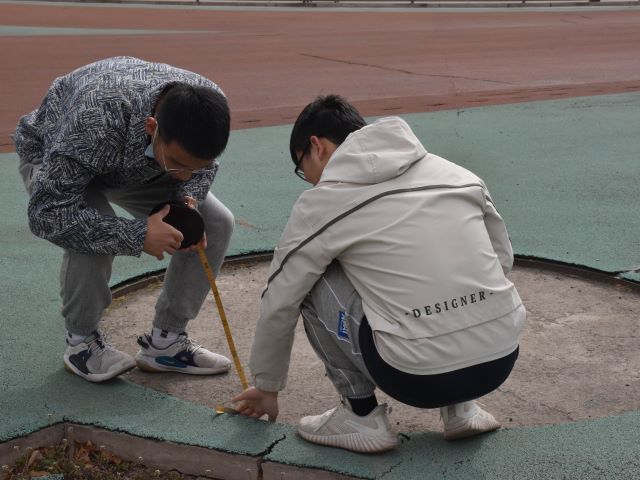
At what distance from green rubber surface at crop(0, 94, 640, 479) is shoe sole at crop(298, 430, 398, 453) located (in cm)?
3

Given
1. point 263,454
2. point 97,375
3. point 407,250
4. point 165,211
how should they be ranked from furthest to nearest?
point 97,375 < point 165,211 < point 263,454 < point 407,250

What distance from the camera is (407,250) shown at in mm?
2604

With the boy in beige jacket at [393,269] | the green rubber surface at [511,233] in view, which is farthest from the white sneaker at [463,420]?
the boy in beige jacket at [393,269]

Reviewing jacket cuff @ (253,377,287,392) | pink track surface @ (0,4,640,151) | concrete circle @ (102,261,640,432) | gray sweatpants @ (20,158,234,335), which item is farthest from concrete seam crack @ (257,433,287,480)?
pink track surface @ (0,4,640,151)

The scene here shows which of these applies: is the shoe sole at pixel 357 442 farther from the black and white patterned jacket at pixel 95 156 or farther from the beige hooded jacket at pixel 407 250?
the black and white patterned jacket at pixel 95 156

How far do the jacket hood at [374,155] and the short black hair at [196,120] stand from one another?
0.39 metres

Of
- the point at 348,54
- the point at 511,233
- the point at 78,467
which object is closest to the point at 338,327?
the point at 78,467

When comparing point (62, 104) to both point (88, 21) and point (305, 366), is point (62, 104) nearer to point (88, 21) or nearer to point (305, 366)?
point (305, 366)

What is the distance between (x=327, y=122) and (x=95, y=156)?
0.77 m

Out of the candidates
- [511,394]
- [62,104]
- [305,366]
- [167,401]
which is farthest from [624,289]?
[62,104]

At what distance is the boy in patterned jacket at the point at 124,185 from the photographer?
2.97 meters

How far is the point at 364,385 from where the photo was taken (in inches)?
115

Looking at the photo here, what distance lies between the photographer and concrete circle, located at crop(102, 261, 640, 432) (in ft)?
10.8

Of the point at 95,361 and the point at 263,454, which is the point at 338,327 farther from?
the point at 95,361
